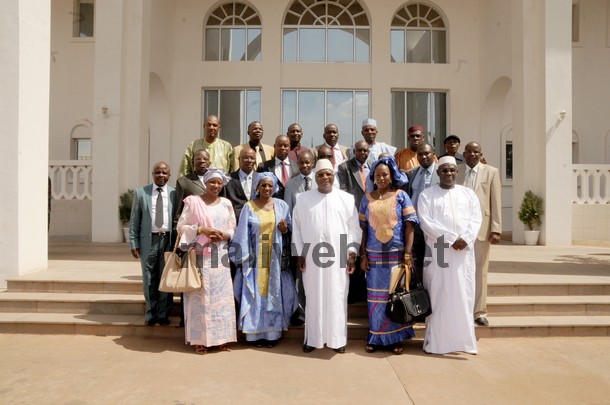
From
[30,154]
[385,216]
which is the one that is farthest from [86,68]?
[385,216]

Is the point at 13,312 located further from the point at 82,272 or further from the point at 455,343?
the point at 455,343

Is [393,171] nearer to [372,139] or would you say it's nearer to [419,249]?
[419,249]

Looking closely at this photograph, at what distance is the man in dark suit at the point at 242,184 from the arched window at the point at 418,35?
9934mm

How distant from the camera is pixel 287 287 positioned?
5.09 meters

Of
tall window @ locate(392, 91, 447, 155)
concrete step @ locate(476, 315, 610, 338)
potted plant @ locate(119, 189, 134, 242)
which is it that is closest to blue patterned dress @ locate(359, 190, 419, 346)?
concrete step @ locate(476, 315, 610, 338)

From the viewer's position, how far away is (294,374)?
13.9 feet

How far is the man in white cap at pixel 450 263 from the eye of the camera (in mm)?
4715

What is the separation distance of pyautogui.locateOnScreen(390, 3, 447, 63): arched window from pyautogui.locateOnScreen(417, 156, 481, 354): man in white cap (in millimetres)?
10038

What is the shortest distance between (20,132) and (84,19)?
9313 mm

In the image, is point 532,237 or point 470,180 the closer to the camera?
point 470,180

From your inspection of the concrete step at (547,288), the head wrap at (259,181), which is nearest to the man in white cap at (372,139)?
the head wrap at (259,181)

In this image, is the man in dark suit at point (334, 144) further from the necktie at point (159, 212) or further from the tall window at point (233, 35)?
the tall window at point (233, 35)

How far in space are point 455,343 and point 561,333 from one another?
4.96ft

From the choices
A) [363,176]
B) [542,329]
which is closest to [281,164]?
[363,176]
